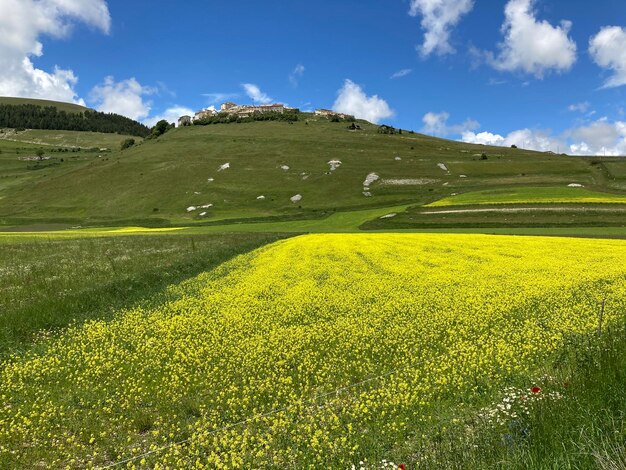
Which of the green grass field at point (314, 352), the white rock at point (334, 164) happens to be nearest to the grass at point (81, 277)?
the green grass field at point (314, 352)

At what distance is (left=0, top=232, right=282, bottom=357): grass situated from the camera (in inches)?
679

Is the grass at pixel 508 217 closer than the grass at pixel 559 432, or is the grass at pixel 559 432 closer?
the grass at pixel 559 432

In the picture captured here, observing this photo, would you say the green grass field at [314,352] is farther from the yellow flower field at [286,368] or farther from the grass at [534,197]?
the grass at [534,197]

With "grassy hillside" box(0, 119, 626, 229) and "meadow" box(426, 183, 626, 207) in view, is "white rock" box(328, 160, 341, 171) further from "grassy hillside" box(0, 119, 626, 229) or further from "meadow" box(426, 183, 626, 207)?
"meadow" box(426, 183, 626, 207)

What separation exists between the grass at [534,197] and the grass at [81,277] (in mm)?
49073

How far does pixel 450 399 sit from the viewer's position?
9.78 m

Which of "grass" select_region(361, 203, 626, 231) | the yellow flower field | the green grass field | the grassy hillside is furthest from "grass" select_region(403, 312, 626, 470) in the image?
the grassy hillside

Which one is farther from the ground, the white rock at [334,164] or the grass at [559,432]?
the white rock at [334,164]

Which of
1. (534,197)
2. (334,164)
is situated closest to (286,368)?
(534,197)

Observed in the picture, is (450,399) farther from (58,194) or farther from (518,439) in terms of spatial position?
(58,194)

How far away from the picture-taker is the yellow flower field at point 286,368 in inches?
335

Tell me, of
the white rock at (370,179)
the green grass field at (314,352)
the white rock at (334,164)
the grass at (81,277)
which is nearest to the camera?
the green grass field at (314,352)

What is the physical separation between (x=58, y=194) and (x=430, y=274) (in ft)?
436

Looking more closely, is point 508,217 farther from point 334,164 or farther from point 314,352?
point 334,164
